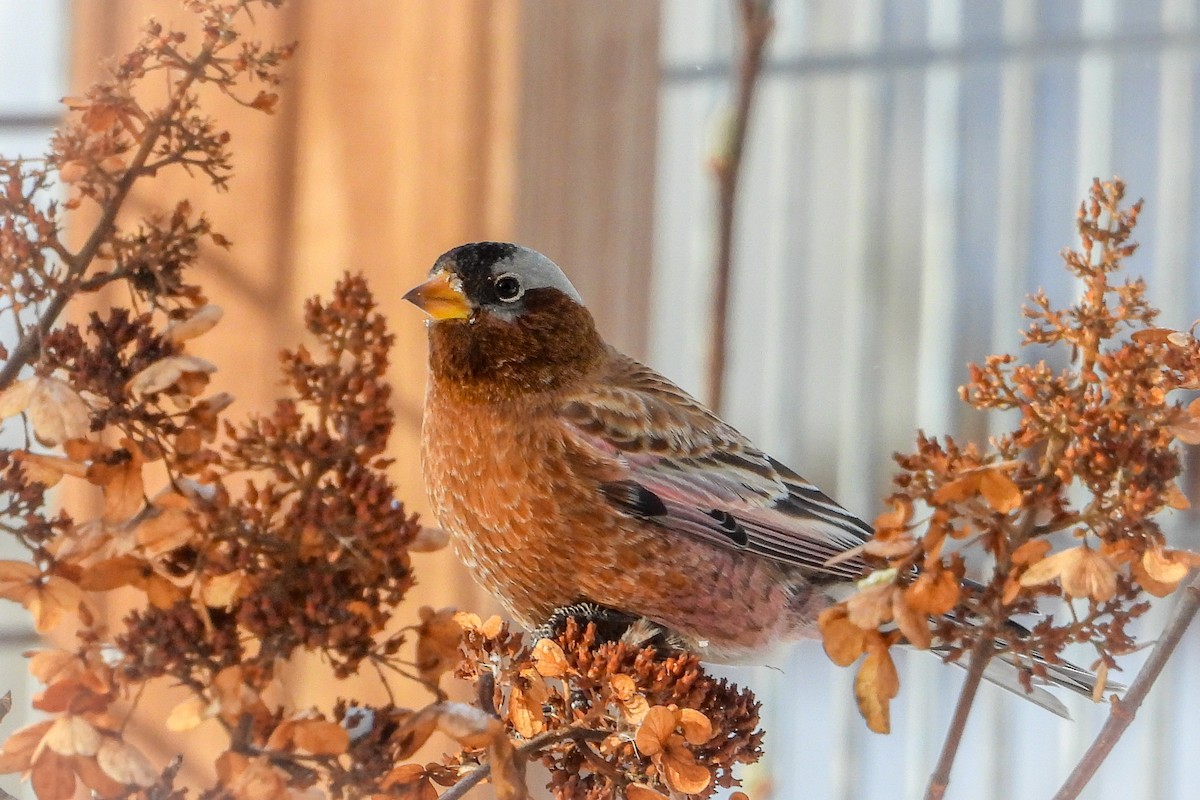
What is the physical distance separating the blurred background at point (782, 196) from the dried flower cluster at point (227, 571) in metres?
0.20

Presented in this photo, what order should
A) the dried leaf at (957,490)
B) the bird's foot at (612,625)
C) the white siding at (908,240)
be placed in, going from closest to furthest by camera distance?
the dried leaf at (957,490) < the bird's foot at (612,625) < the white siding at (908,240)

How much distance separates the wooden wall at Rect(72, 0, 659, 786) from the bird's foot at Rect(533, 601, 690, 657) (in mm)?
145

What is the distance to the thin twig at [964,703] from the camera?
0.47m

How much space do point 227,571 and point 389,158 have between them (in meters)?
0.37

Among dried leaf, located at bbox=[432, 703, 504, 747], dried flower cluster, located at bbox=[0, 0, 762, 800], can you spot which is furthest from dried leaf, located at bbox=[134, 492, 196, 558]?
dried leaf, located at bbox=[432, 703, 504, 747]

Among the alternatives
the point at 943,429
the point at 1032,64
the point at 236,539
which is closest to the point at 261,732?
the point at 236,539

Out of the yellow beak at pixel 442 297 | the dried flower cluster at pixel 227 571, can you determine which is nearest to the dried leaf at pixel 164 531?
the dried flower cluster at pixel 227 571

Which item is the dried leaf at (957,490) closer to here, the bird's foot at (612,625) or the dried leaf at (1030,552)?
the dried leaf at (1030,552)

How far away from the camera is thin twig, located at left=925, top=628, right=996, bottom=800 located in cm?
47

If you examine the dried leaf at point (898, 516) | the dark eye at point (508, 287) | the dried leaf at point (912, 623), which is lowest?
the dried leaf at point (912, 623)

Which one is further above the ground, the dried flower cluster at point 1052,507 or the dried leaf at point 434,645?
the dried flower cluster at point 1052,507

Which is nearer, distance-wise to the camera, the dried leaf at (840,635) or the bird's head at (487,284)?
the dried leaf at (840,635)

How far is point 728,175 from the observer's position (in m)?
0.85

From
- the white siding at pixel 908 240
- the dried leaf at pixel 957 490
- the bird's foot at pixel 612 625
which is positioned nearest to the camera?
the dried leaf at pixel 957 490
